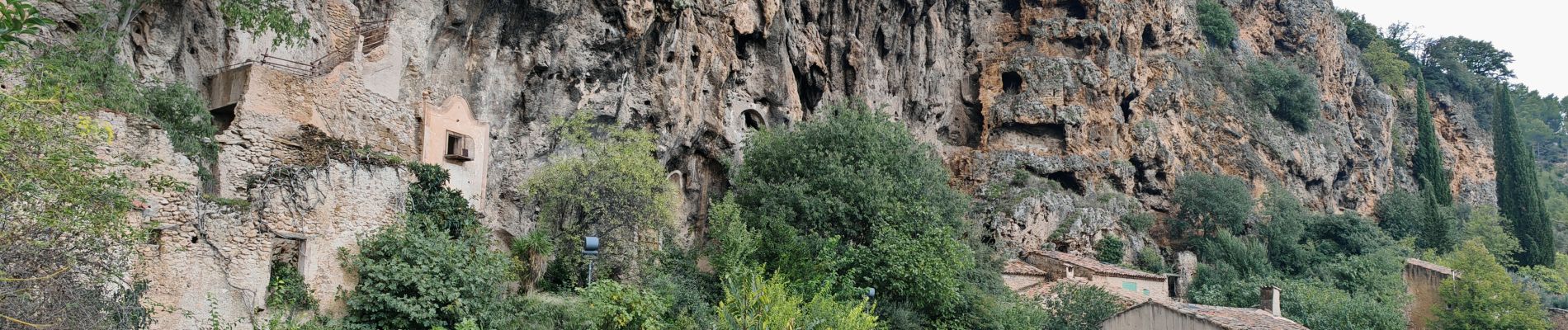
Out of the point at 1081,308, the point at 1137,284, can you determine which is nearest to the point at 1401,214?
the point at 1137,284

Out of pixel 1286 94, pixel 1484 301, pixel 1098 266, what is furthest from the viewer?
pixel 1286 94

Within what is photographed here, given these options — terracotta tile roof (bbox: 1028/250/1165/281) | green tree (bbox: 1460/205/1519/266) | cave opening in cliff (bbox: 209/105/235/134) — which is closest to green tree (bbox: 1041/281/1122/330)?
terracotta tile roof (bbox: 1028/250/1165/281)

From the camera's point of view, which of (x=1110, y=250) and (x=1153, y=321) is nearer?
(x=1153, y=321)

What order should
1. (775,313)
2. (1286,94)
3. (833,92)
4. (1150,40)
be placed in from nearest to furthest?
(775,313)
(833,92)
(1150,40)
(1286,94)

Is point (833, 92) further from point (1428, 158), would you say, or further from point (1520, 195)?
point (1428, 158)

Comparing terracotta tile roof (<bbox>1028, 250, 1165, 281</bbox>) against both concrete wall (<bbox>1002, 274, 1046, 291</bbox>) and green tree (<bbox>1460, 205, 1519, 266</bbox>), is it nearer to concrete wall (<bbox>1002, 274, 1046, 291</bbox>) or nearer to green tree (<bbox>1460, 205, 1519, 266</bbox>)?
concrete wall (<bbox>1002, 274, 1046, 291</bbox>)

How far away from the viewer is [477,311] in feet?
43.8

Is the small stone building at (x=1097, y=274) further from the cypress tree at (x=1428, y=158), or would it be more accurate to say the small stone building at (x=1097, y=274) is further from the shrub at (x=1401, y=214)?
the cypress tree at (x=1428, y=158)

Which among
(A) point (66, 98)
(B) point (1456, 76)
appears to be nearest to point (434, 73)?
(A) point (66, 98)

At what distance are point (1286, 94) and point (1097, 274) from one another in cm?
2207

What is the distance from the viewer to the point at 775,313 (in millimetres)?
14148

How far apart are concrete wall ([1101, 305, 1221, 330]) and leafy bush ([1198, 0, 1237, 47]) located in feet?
89.1

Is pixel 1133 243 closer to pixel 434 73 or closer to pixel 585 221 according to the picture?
pixel 585 221

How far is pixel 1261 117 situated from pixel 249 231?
42033mm
